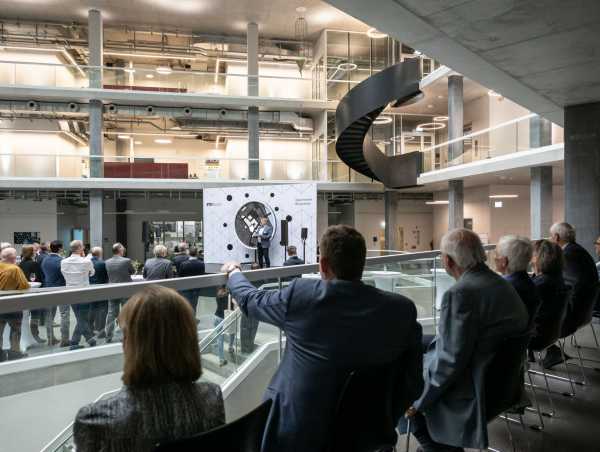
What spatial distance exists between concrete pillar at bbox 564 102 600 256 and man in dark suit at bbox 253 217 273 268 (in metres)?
7.42

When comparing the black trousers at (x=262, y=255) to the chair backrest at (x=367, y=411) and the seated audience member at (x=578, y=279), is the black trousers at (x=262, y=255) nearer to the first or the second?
the seated audience member at (x=578, y=279)

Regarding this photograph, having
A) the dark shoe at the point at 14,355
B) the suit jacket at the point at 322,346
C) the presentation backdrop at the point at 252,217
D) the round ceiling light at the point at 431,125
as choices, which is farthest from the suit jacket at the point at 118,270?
the round ceiling light at the point at 431,125

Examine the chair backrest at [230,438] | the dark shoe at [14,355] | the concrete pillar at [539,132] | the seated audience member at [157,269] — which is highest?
the concrete pillar at [539,132]

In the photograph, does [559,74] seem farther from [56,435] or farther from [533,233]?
[533,233]

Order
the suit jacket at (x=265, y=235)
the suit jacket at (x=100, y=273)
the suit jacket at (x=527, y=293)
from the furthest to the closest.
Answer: the suit jacket at (x=265, y=235) < the suit jacket at (x=100, y=273) < the suit jacket at (x=527, y=293)

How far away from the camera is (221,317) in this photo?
276 centimetres

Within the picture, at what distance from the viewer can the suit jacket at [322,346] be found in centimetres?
175

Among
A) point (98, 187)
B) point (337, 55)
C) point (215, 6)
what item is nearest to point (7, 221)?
point (98, 187)

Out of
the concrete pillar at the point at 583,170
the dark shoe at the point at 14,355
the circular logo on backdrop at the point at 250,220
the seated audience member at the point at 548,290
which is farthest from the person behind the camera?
the circular logo on backdrop at the point at 250,220

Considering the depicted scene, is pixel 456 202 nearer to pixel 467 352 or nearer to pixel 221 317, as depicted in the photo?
pixel 221 317

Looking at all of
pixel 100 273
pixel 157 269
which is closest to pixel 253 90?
pixel 100 273

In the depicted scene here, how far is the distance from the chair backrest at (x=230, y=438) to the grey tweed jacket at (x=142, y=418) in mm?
113

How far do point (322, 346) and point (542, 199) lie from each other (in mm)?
12728

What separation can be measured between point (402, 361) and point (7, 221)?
20.5m
